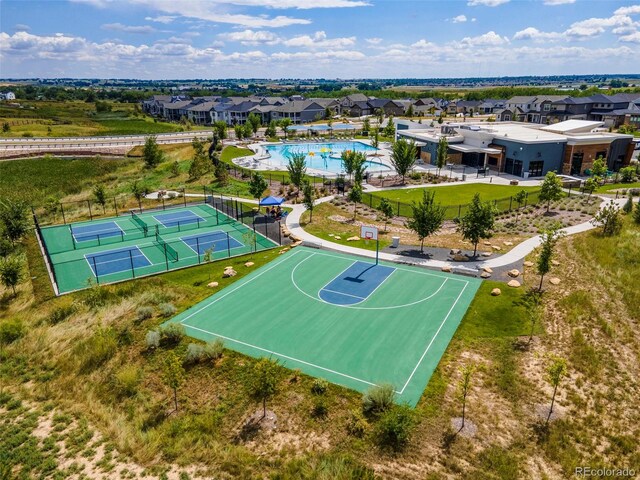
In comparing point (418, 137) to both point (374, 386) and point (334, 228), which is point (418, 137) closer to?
point (334, 228)

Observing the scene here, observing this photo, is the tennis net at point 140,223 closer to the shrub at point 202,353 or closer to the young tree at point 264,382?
the shrub at point 202,353

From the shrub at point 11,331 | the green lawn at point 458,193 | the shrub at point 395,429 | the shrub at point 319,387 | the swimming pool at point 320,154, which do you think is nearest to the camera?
the shrub at point 395,429

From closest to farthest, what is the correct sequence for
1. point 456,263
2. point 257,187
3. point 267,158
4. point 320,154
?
point 456,263 < point 257,187 < point 267,158 < point 320,154

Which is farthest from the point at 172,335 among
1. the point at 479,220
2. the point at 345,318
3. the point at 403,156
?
the point at 403,156

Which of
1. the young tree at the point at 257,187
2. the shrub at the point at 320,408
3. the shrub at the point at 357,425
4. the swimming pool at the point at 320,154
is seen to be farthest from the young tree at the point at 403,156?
the shrub at the point at 357,425

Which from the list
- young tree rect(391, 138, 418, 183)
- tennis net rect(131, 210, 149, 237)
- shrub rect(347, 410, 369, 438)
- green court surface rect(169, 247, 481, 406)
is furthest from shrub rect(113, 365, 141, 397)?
young tree rect(391, 138, 418, 183)

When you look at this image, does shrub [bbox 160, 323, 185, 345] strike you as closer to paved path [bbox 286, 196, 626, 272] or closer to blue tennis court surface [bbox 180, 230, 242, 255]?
blue tennis court surface [bbox 180, 230, 242, 255]

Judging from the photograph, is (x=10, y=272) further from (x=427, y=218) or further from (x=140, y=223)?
(x=427, y=218)

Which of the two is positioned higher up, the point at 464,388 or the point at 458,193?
the point at 464,388
